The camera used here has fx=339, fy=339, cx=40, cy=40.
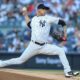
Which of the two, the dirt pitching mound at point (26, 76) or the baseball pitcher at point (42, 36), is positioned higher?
the baseball pitcher at point (42, 36)

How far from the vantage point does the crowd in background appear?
50.4 feet

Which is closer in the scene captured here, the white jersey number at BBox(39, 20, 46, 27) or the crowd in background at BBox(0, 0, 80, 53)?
the white jersey number at BBox(39, 20, 46, 27)

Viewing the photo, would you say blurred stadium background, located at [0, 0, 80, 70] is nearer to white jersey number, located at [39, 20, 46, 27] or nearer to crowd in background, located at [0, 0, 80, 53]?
crowd in background, located at [0, 0, 80, 53]

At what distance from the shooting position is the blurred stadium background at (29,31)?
15.1 m

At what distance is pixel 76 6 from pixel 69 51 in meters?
2.41

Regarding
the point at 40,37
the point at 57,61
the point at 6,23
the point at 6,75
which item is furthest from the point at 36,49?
the point at 6,23

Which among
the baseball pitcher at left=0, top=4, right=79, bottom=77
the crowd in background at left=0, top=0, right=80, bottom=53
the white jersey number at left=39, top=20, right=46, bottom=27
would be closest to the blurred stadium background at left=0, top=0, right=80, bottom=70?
the crowd in background at left=0, top=0, right=80, bottom=53

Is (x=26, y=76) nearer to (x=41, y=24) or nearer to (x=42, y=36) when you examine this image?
(x=42, y=36)

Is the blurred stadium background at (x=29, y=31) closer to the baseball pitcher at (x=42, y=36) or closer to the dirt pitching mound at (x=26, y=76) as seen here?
the dirt pitching mound at (x=26, y=76)

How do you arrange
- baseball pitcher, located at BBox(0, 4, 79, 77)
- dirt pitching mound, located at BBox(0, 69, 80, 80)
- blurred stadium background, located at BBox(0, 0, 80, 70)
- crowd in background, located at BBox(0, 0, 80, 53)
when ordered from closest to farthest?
dirt pitching mound, located at BBox(0, 69, 80, 80) → baseball pitcher, located at BBox(0, 4, 79, 77) → blurred stadium background, located at BBox(0, 0, 80, 70) → crowd in background, located at BBox(0, 0, 80, 53)

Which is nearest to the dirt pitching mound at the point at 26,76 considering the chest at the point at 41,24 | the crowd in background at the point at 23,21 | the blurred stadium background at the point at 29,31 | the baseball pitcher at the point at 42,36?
the baseball pitcher at the point at 42,36

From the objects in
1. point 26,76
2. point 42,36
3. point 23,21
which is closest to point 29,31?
point 23,21

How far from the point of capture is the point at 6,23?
16000 mm

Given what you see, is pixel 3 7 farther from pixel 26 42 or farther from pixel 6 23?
pixel 26 42
